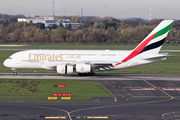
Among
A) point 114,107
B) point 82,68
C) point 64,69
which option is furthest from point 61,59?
point 114,107

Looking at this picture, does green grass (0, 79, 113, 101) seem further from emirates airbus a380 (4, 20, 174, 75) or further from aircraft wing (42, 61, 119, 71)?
emirates airbus a380 (4, 20, 174, 75)

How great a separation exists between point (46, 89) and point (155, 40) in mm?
22225

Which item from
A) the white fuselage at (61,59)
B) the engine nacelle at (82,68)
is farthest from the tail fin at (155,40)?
the engine nacelle at (82,68)

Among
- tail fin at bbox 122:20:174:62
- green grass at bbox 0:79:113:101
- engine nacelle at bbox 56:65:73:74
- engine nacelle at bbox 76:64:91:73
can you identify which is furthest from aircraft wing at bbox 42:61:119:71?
green grass at bbox 0:79:113:101

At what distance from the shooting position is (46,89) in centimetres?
3728

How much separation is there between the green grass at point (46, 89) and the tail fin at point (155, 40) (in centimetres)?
1148

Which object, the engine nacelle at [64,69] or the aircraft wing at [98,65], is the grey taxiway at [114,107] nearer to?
the aircraft wing at [98,65]

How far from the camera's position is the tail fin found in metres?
47.2

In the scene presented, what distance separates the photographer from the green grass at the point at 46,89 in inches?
1324

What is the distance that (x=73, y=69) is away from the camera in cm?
4691

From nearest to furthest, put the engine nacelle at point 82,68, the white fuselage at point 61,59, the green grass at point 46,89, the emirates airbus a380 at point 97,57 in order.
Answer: the green grass at point 46,89 → the engine nacelle at point 82,68 → the emirates airbus a380 at point 97,57 → the white fuselage at point 61,59

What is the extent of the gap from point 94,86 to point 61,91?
6.15m

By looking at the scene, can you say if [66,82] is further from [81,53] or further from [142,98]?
[142,98]

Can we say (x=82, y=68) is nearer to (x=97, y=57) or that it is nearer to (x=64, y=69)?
(x=64, y=69)
